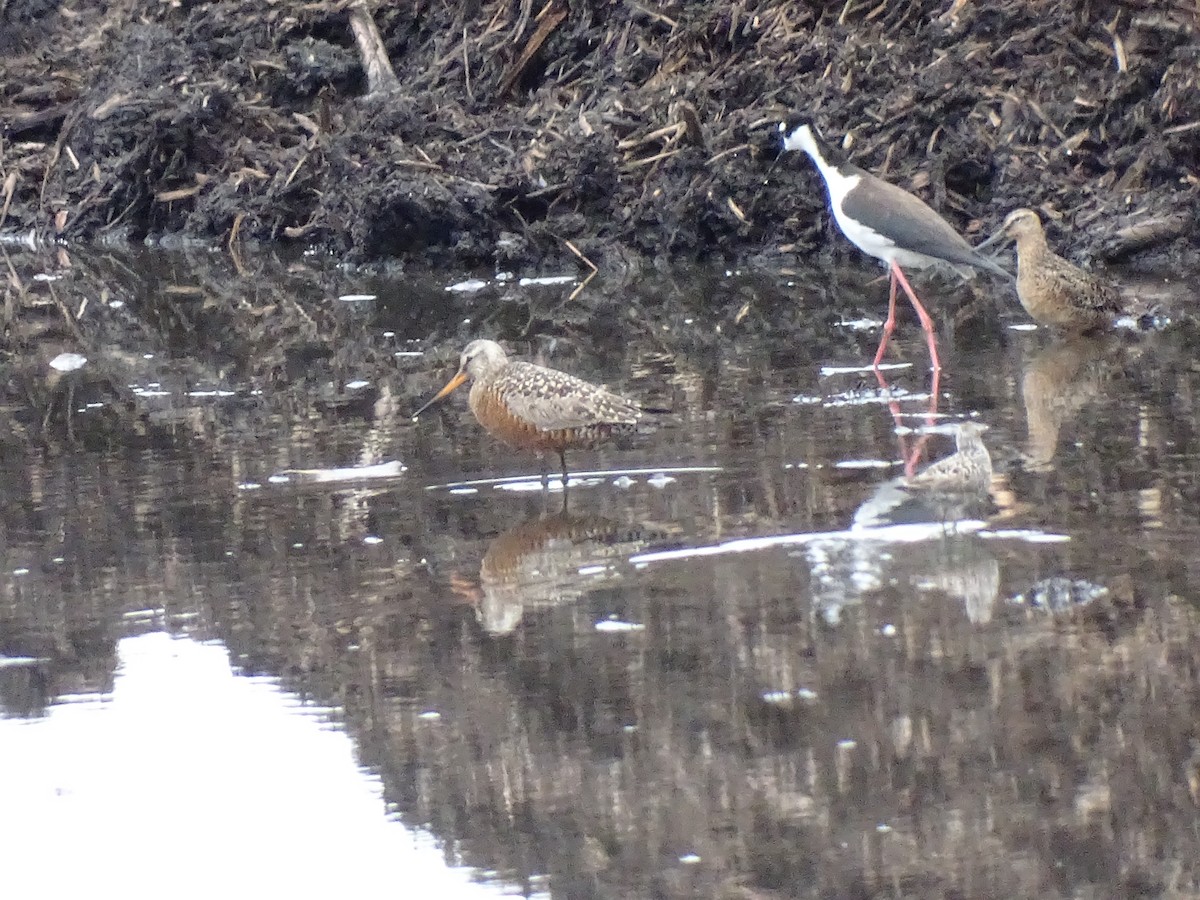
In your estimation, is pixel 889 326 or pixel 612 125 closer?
pixel 889 326

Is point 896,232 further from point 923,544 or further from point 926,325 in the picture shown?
point 923,544

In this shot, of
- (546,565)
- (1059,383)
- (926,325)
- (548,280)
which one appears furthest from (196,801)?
(548,280)

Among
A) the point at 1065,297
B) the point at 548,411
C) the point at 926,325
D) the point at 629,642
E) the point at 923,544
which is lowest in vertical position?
the point at 629,642

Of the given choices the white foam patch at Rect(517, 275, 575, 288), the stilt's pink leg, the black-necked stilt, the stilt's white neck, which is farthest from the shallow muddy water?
the white foam patch at Rect(517, 275, 575, 288)

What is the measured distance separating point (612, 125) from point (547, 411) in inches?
299

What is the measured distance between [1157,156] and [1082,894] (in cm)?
A: 946

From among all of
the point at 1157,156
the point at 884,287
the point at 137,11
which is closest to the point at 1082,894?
the point at 884,287

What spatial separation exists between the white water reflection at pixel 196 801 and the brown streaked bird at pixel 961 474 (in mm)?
2518

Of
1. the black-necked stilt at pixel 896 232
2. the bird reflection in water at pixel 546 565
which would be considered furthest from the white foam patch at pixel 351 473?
the black-necked stilt at pixel 896 232

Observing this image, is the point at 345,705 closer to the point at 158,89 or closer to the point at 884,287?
the point at 884,287

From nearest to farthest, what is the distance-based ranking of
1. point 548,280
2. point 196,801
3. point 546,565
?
1. point 196,801
2. point 546,565
3. point 548,280

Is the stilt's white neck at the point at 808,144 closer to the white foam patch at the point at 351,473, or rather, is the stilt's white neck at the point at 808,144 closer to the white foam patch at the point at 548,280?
the white foam patch at the point at 548,280

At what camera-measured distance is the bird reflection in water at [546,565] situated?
578 centimetres

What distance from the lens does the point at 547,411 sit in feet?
23.5
